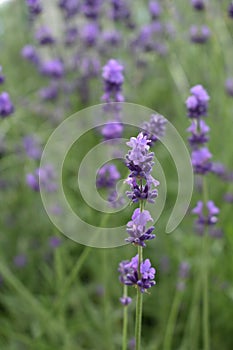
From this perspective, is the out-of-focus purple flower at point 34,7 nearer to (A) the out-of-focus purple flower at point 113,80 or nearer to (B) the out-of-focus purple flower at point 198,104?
(A) the out-of-focus purple flower at point 113,80

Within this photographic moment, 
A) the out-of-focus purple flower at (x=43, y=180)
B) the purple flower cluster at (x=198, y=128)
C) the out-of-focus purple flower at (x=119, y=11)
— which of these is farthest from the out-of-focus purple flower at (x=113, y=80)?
the out-of-focus purple flower at (x=119, y=11)

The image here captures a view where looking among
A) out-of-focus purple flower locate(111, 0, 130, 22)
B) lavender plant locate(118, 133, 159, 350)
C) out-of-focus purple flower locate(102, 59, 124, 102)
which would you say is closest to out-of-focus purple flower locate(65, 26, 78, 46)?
out-of-focus purple flower locate(111, 0, 130, 22)

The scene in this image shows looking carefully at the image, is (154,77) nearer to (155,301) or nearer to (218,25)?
(218,25)

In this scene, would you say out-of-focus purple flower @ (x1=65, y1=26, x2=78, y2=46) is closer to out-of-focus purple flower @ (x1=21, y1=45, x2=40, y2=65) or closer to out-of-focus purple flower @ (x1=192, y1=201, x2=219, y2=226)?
out-of-focus purple flower @ (x1=21, y1=45, x2=40, y2=65)

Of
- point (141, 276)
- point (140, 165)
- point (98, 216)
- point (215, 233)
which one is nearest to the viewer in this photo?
point (140, 165)

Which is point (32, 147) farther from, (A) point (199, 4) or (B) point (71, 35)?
(A) point (199, 4)

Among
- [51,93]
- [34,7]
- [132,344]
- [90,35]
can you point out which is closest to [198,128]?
[132,344]

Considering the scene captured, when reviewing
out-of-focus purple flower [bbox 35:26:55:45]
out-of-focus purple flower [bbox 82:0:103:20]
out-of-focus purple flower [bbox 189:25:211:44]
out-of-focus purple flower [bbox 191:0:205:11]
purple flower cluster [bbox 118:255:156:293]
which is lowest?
purple flower cluster [bbox 118:255:156:293]
